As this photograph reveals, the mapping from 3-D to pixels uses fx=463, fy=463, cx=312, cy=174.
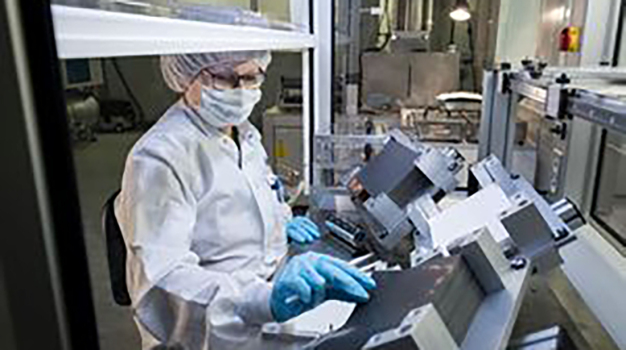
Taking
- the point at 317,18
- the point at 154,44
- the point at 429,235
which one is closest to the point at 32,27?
the point at 154,44

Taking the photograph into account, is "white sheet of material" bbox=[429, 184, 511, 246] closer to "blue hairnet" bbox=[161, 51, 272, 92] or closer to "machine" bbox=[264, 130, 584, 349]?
"machine" bbox=[264, 130, 584, 349]

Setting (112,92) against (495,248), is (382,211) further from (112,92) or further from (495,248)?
(112,92)

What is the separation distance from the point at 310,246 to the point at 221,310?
887 mm

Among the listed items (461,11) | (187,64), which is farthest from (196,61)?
(461,11)

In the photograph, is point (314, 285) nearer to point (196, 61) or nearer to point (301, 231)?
point (196, 61)

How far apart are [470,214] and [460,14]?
2408 mm

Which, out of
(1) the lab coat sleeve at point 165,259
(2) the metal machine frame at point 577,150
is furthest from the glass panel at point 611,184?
(1) the lab coat sleeve at point 165,259

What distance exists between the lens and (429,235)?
1.58 metres

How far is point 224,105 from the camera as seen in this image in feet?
3.94

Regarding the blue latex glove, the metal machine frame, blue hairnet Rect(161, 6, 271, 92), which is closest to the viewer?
blue hairnet Rect(161, 6, 271, 92)

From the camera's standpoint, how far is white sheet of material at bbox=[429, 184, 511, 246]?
1350mm

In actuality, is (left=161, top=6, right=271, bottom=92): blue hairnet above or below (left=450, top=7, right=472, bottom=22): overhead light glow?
below

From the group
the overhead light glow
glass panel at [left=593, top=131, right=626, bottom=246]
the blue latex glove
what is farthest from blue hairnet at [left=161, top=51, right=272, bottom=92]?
the overhead light glow

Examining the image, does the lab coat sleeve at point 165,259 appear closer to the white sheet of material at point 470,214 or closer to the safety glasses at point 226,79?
the safety glasses at point 226,79
